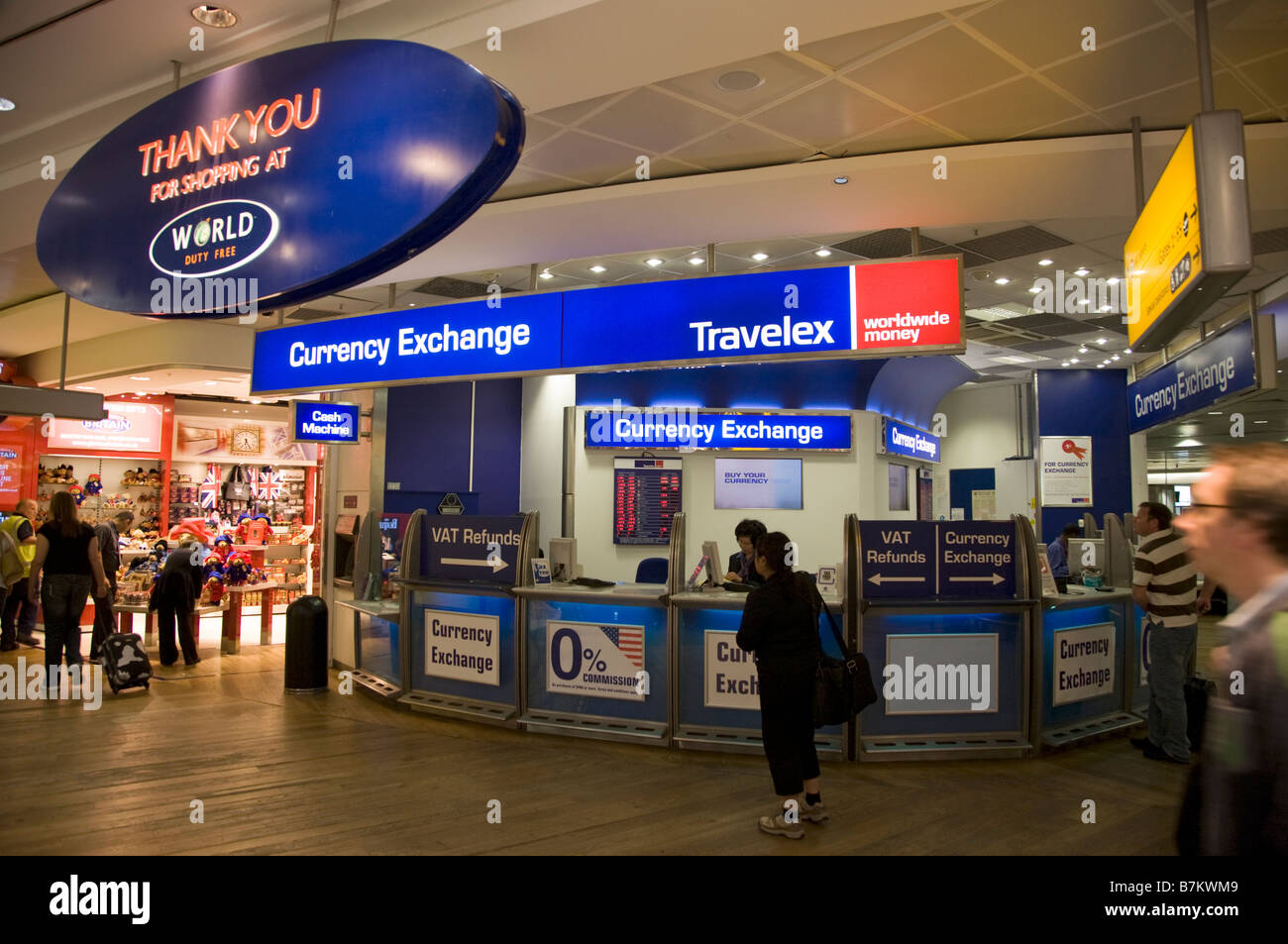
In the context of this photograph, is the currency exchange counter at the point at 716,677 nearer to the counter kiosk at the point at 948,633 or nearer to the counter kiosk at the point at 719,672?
the counter kiosk at the point at 719,672

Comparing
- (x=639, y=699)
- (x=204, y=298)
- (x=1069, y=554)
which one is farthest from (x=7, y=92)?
(x=1069, y=554)

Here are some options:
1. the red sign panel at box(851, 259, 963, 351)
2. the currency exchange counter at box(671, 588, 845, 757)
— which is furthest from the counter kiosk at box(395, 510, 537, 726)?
the red sign panel at box(851, 259, 963, 351)

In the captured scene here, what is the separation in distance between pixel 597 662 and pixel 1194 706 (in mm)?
3947

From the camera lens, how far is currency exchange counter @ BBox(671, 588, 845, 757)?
5.35 meters

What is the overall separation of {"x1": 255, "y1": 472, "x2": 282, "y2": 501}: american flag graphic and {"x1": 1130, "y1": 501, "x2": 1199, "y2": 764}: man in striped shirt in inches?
522

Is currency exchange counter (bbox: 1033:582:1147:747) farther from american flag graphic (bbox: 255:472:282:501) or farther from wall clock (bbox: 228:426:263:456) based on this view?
american flag graphic (bbox: 255:472:282:501)

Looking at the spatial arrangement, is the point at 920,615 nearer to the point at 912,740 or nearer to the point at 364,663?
the point at 912,740

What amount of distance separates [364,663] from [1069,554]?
23.7 feet

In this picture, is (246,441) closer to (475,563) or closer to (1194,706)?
(475,563)

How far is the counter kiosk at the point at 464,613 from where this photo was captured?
6.09 m

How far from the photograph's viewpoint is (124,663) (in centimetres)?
692

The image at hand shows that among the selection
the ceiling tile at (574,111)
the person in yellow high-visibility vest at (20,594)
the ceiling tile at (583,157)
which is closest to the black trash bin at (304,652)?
the person in yellow high-visibility vest at (20,594)

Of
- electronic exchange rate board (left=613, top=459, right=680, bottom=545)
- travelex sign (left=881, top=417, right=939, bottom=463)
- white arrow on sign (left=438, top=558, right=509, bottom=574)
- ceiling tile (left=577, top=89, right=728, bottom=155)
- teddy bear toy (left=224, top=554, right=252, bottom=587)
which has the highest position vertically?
ceiling tile (left=577, top=89, right=728, bottom=155)

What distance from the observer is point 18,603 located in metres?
9.20
